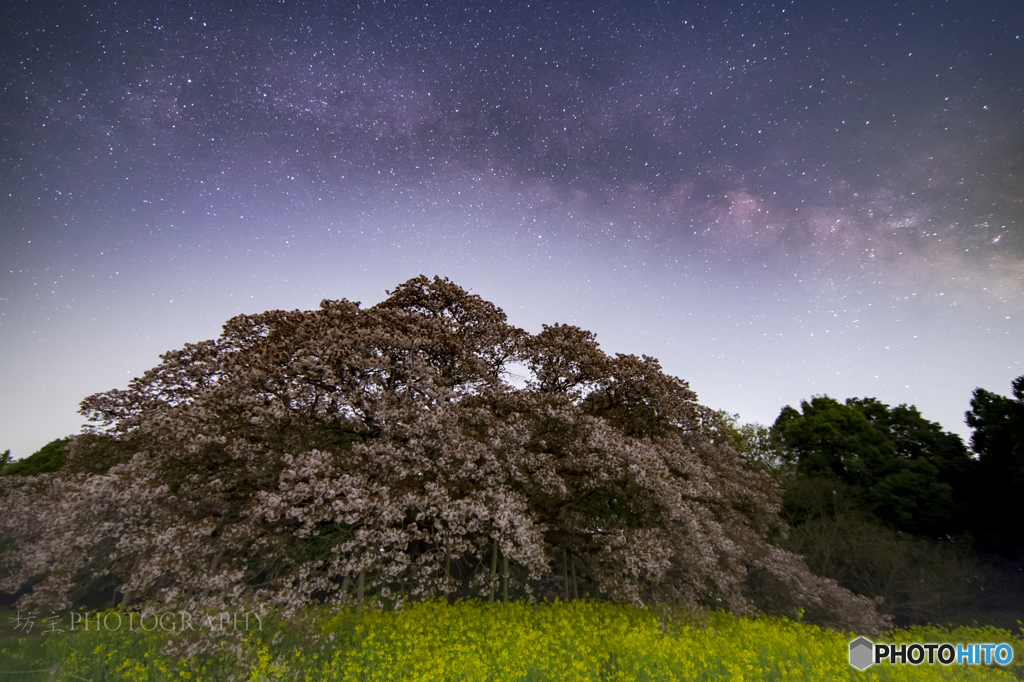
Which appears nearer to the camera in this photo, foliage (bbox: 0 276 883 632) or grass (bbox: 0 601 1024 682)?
grass (bbox: 0 601 1024 682)

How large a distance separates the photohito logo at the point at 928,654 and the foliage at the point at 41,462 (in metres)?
44.0

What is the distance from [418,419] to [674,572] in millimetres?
9344

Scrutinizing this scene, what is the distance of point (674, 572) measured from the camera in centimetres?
1530

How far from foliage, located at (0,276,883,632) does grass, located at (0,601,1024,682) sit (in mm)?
926

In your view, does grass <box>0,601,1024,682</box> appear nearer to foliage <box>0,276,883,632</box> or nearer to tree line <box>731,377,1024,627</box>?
foliage <box>0,276,883,632</box>

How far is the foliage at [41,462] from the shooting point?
3450cm

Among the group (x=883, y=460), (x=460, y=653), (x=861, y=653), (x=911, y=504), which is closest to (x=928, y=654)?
(x=861, y=653)

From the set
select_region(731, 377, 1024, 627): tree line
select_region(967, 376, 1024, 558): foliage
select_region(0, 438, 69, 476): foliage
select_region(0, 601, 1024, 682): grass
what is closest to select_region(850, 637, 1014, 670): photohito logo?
select_region(0, 601, 1024, 682): grass

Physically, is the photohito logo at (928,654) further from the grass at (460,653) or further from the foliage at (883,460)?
the foliage at (883,460)

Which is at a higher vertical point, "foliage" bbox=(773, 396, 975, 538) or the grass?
"foliage" bbox=(773, 396, 975, 538)

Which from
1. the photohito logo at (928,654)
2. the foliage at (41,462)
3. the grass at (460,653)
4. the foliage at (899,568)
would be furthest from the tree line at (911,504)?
the foliage at (41,462)

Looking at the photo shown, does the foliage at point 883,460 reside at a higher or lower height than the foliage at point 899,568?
higher

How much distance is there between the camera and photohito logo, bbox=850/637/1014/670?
46.6ft

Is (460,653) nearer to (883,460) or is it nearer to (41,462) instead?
(883,460)
